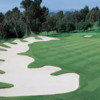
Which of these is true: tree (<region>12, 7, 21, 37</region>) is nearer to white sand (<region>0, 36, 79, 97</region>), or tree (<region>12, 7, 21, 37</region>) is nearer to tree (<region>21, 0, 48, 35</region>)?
tree (<region>21, 0, 48, 35</region>)

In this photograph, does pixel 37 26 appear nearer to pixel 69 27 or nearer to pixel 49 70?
pixel 69 27

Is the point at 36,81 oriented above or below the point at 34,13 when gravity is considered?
below

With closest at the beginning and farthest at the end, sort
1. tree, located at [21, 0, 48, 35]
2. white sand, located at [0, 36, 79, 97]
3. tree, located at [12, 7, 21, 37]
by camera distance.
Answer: white sand, located at [0, 36, 79, 97]
tree, located at [21, 0, 48, 35]
tree, located at [12, 7, 21, 37]

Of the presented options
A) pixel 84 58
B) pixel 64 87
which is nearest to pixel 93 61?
pixel 84 58

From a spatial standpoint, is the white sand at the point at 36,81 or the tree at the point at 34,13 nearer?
the white sand at the point at 36,81

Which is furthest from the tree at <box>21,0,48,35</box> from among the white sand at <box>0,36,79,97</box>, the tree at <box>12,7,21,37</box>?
the white sand at <box>0,36,79,97</box>

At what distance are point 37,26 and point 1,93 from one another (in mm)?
44569

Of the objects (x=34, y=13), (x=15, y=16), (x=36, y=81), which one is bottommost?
(x=36, y=81)

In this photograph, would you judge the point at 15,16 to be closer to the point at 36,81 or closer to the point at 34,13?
the point at 34,13

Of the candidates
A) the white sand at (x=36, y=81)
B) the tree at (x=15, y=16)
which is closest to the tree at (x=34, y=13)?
the tree at (x=15, y=16)

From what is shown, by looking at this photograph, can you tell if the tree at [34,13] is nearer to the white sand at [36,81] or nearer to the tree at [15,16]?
the tree at [15,16]

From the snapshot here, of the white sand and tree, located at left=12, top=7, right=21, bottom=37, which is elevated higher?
tree, located at left=12, top=7, right=21, bottom=37

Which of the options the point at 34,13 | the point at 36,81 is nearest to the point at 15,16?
the point at 34,13

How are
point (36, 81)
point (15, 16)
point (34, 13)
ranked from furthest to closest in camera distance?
point (15, 16) < point (34, 13) < point (36, 81)
